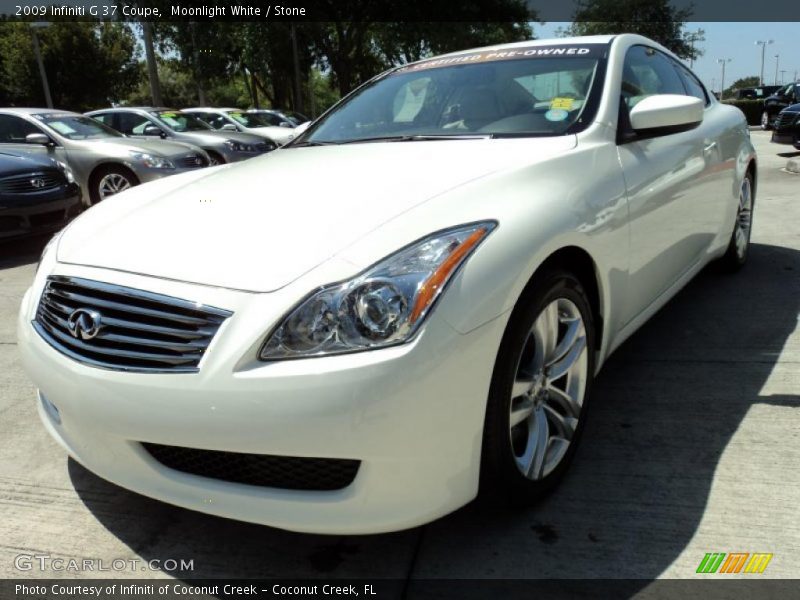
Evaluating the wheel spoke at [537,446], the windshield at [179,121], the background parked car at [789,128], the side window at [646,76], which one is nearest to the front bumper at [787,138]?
the background parked car at [789,128]

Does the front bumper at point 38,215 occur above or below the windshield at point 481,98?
below

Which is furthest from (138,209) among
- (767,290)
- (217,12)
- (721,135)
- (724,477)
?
(217,12)

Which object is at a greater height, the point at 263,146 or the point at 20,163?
the point at 20,163

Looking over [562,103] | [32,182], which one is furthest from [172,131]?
[562,103]

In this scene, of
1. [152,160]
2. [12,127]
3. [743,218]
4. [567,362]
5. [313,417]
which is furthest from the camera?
[12,127]

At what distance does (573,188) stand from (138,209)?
1488 millimetres

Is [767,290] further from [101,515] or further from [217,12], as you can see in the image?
[217,12]

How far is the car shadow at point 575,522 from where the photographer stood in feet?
6.42

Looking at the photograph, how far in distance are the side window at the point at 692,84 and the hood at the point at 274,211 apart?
1907mm

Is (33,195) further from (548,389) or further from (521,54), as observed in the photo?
(548,389)

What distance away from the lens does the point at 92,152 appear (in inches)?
336

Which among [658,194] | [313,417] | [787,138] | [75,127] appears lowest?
[787,138]

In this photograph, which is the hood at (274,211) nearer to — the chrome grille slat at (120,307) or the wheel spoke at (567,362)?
the chrome grille slat at (120,307)

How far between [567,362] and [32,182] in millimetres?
6174
